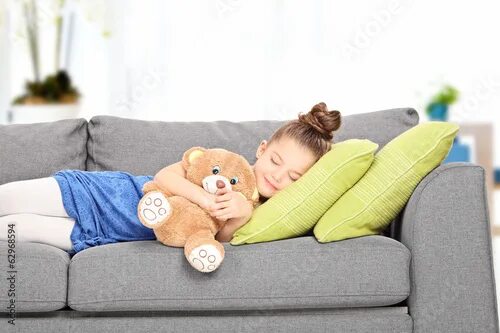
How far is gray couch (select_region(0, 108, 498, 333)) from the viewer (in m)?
2.05

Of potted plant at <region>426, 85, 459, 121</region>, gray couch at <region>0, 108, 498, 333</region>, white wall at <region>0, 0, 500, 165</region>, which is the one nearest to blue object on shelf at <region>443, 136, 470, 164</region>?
potted plant at <region>426, 85, 459, 121</region>

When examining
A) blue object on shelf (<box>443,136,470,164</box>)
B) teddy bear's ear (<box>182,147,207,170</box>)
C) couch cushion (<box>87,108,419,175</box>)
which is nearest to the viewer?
teddy bear's ear (<box>182,147,207,170</box>)

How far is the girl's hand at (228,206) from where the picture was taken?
2.09 meters

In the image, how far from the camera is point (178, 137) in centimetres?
265

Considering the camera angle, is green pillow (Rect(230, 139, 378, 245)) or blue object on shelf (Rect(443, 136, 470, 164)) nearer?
green pillow (Rect(230, 139, 378, 245))

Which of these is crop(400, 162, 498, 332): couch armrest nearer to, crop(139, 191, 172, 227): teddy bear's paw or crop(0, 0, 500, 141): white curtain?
crop(139, 191, 172, 227): teddy bear's paw

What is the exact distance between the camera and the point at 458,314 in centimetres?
206

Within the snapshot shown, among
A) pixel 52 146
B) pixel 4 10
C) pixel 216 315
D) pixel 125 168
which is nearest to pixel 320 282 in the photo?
pixel 216 315

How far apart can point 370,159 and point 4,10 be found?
12.2 feet

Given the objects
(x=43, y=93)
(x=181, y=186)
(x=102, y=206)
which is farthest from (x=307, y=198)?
(x=43, y=93)

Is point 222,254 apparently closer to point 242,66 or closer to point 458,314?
point 458,314

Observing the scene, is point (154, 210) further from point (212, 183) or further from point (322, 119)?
point (322, 119)

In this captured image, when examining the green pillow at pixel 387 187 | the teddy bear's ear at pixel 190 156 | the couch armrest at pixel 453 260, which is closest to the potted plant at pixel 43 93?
the teddy bear's ear at pixel 190 156

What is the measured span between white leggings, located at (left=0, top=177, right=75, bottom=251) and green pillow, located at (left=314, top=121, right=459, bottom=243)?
784 mm
